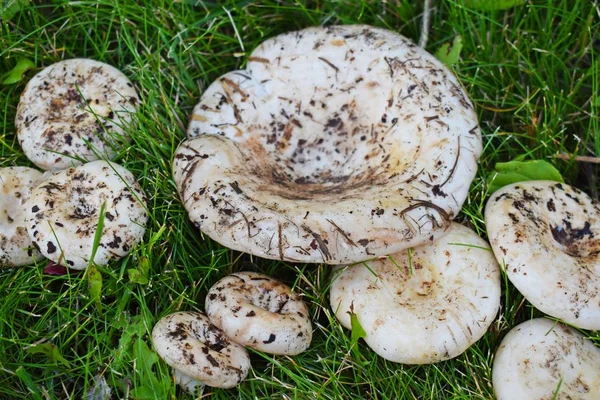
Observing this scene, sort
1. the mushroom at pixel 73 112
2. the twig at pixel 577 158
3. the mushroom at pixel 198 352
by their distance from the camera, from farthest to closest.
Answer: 1. the twig at pixel 577 158
2. the mushroom at pixel 73 112
3. the mushroom at pixel 198 352

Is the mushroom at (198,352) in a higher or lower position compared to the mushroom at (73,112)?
lower

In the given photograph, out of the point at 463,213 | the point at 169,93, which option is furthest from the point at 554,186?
the point at 169,93

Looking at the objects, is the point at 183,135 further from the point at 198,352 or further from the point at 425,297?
the point at 425,297

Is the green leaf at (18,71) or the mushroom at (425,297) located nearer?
the mushroom at (425,297)

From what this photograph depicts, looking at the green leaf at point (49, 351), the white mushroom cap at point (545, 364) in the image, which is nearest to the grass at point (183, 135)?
the green leaf at point (49, 351)

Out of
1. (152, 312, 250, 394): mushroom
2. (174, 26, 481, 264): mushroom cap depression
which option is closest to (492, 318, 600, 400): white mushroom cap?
(174, 26, 481, 264): mushroom cap depression

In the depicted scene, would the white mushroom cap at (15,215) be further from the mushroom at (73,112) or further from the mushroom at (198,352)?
the mushroom at (198,352)

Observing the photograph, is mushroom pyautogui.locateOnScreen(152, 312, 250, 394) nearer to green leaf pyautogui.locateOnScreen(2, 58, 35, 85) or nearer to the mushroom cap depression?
the mushroom cap depression
